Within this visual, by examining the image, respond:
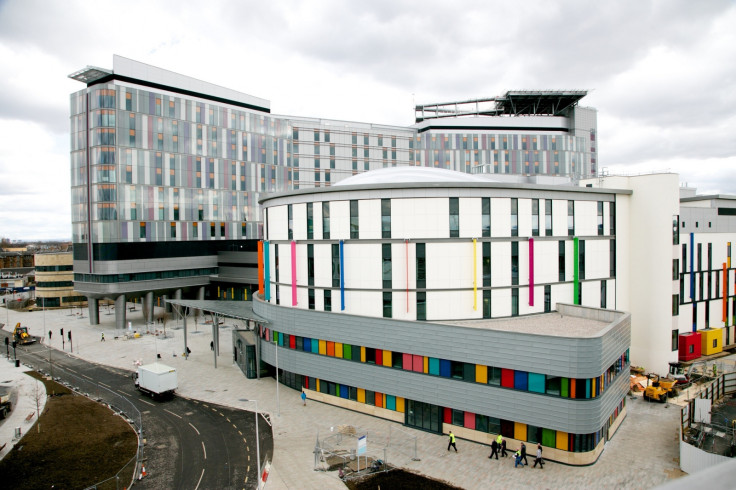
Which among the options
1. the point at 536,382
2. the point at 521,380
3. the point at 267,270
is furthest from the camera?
the point at 267,270

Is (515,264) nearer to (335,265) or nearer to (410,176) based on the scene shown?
(410,176)

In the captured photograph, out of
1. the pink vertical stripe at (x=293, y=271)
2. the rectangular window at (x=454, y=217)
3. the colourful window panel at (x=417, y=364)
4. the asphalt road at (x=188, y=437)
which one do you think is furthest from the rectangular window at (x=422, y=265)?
the asphalt road at (x=188, y=437)

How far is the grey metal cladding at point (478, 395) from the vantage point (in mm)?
31391

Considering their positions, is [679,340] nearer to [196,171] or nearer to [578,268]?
[578,268]

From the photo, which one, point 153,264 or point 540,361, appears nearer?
point 540,361

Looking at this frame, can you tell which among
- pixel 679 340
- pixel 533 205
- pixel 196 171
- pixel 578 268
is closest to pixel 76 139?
pixel 196 171

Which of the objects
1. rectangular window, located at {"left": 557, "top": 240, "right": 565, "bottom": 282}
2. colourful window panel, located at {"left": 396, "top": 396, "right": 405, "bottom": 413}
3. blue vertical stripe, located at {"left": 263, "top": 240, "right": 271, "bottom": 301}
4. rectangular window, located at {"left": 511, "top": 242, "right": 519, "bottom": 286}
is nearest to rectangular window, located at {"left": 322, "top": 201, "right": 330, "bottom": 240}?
blue vertical stripe, located at {"left": 263, "top": 240, "right": 271, "bottom": 301}

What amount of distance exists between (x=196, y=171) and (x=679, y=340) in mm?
80847

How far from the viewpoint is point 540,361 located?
32.3 m

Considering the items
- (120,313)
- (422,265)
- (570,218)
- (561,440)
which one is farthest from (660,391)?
(120,313)

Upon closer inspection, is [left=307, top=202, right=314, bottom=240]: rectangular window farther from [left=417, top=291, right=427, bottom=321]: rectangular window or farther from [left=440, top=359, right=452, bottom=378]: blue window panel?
[left=440, top=359, right=452, bottom=378]: blue window panel

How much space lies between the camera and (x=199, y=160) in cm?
8775

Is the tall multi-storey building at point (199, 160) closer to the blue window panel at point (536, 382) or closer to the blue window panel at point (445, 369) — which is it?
the blue window panel at point (445, 369)

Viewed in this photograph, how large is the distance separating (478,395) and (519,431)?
3719 millimetres
